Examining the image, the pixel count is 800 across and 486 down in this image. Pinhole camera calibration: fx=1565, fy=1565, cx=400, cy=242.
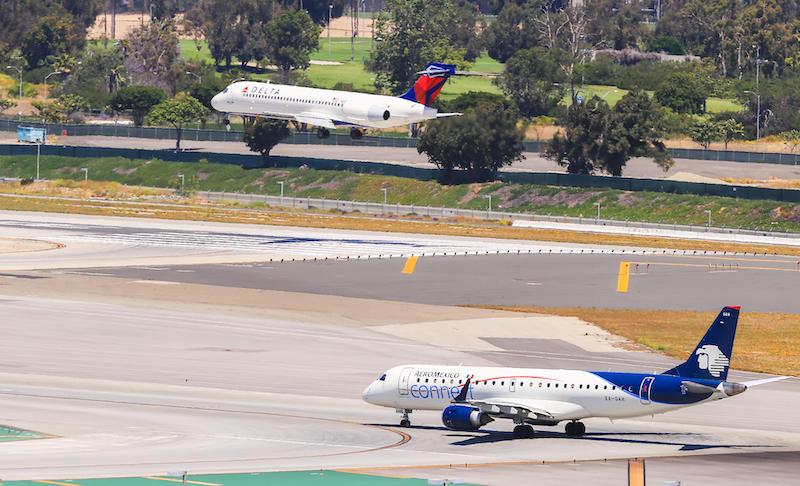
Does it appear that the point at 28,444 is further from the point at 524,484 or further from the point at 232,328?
the point at 232,328

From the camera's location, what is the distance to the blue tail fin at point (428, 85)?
191 m

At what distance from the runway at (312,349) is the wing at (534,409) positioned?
44.9 inches

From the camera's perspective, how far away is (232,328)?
350 ft

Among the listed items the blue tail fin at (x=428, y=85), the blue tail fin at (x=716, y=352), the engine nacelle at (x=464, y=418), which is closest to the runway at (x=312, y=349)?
the engine nacelle at (x=464, y=418)

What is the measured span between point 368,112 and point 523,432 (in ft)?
409

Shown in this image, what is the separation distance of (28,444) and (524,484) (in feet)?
73.6

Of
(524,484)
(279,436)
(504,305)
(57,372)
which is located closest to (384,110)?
(504,305)

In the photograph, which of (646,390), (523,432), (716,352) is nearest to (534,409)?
(523,432)

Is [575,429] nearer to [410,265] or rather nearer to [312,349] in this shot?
[312,349]

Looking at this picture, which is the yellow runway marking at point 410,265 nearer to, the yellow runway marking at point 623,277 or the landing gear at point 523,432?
the yellow runway marking at point 623,277

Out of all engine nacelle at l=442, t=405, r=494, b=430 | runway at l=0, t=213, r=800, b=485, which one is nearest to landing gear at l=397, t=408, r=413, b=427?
runway at l=0, t=213, r=800, b=485

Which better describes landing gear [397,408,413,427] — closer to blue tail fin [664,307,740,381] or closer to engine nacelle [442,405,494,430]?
engine nacelle [442,405,494,430]

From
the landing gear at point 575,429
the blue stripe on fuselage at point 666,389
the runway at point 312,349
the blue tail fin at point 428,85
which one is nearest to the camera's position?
the runway at point 312,349

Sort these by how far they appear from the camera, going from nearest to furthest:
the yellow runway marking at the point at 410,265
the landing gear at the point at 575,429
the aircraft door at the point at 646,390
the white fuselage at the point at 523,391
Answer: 1. the aircraft door at the point at 646,390
2. the white fuselage at the point at 523,391
3. the landing gear at the point at 575,429
4. the yellow runway marking at the point at 410,265
